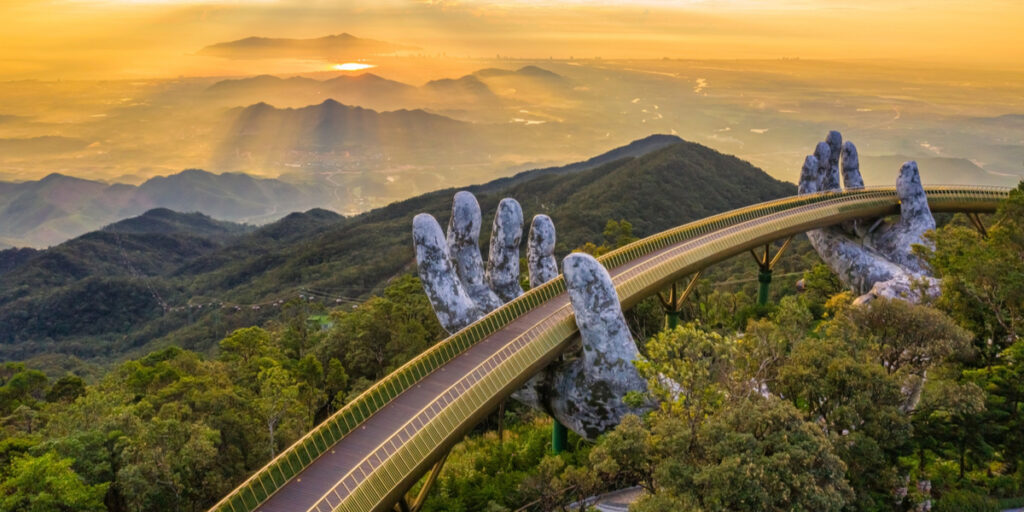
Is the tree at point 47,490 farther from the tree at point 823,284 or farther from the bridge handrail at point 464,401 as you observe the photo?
the tree at point 823,284

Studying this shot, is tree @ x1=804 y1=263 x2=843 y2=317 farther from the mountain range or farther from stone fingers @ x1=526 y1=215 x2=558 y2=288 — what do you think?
the mountain range

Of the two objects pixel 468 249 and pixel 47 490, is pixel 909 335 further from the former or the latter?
pixel 47 490

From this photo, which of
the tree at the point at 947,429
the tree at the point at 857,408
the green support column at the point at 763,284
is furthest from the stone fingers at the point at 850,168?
the tree at the point at 857,408

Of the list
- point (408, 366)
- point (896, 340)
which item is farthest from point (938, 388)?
point (408, 366)

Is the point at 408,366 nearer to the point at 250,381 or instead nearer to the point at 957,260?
the point at 250,381

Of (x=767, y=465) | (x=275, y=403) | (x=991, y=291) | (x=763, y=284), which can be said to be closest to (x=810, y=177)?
(x=763, y=284)
